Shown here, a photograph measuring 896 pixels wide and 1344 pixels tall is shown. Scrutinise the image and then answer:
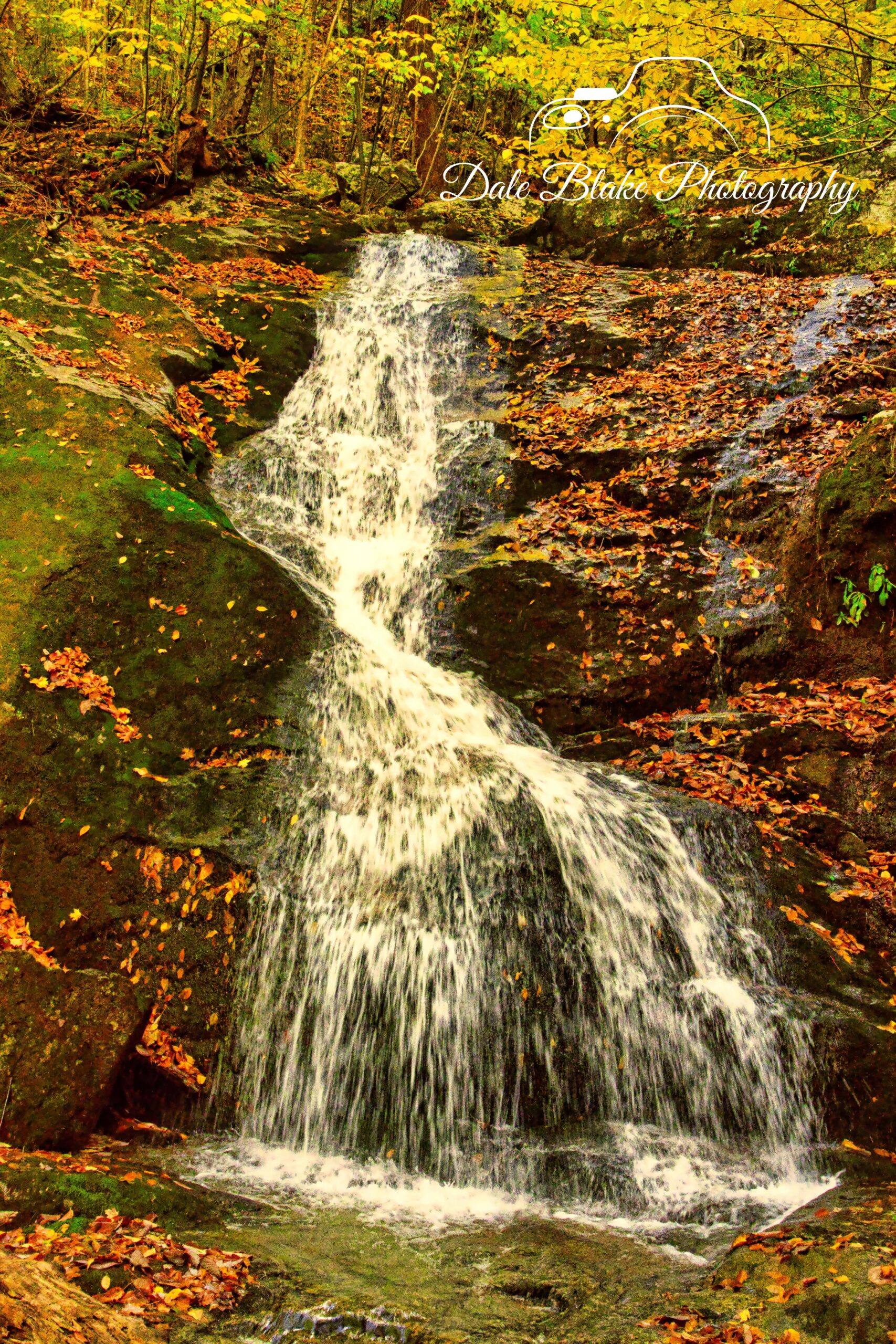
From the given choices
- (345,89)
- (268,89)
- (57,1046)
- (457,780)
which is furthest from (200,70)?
(57,1046)

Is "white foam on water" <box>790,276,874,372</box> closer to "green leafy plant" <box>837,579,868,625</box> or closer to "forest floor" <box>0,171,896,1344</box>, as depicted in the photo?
"forest floor" <box>0,171,896,1344</box>

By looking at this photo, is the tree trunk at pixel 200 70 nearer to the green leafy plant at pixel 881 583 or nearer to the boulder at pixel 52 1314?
the green leafy plant at pixel 881 583

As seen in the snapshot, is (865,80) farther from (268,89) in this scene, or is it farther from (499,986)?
(268,89)

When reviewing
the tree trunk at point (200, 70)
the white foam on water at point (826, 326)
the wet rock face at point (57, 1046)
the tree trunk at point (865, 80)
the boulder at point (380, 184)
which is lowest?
the wet rock face at point (57, 1046)

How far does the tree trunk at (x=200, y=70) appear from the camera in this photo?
12.4 m

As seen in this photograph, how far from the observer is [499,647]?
7.93 m

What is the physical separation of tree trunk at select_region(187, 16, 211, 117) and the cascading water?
1126 cm

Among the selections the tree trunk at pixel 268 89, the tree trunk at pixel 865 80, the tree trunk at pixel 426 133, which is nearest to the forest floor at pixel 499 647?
the tree trunk at pixel 865 80

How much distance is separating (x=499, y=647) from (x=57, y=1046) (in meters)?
5.04

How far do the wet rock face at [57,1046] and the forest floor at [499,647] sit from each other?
0.10 m

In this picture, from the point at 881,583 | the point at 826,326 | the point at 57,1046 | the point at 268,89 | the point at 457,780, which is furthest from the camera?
the point at 268,89

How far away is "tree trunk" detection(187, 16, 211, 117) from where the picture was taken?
12383 millimetres

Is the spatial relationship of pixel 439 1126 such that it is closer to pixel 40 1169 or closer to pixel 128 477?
pixel 40 1169

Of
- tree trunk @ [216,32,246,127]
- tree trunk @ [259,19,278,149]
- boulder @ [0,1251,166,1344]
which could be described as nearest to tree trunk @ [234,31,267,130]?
tree trunk @ [216,32,246,127]
